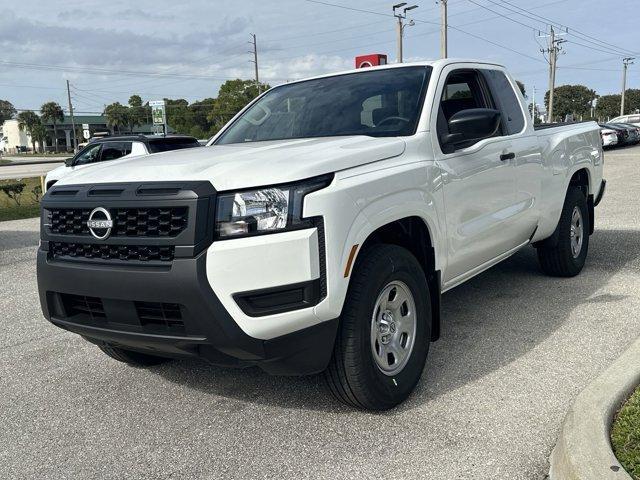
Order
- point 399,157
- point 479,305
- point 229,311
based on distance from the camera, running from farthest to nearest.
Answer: point 479,305 → point 399,157 → point 229,311

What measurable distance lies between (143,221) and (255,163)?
0.60m

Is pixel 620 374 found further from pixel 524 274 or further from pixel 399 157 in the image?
pixel 524 274

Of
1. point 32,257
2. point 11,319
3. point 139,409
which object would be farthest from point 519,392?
point 32,257

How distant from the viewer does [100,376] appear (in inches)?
169

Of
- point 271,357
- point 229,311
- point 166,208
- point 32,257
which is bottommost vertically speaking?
point 32,257

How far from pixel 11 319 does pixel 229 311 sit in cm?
378

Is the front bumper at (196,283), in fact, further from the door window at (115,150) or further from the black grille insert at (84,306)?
the door window at (115,150)

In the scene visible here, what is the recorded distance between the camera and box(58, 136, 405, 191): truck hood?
9.76 ft

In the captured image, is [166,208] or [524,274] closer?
[166,208]

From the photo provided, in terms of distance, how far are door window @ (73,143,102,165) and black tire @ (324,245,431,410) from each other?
488 inches

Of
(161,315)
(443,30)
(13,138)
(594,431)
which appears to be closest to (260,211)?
(161,315)

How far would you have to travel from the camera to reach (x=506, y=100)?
526 centimetres

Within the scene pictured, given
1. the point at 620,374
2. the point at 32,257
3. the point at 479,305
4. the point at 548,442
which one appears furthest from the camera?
the point at 32,257

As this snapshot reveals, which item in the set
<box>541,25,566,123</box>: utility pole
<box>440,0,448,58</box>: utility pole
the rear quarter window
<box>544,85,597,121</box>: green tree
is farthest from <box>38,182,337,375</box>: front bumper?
<box>544,85,597,121</box>: green tree
